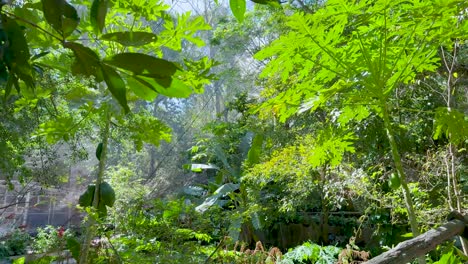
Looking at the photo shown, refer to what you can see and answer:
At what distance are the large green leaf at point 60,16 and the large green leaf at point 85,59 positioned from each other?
0.04 ft

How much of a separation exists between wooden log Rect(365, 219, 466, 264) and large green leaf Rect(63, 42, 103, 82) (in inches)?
22.8

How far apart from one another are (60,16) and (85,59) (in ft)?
0.14

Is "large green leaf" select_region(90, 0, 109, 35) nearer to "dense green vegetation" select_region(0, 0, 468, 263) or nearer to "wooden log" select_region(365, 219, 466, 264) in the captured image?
"dense green vegetation" select_region(0, 0, 468, 263)

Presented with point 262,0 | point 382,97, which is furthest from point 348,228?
point 262,0

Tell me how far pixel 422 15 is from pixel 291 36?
36 cm

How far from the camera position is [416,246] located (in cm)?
86

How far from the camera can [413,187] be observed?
91.4 inches

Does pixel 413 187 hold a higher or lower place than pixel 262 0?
lower

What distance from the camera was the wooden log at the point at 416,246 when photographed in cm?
77

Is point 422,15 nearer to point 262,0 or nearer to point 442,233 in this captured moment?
point 442,233

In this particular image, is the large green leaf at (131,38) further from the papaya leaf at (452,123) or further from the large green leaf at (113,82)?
the papaya leaf at (452,123)

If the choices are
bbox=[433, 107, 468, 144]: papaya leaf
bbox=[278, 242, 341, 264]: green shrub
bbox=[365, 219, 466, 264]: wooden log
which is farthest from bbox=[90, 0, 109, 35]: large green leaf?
bbox=[278, 242, 341, 264]: green shrub

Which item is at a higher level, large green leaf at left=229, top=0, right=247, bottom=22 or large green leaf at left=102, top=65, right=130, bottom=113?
large green leaf at left=229, top=0, right=247, bottom=22

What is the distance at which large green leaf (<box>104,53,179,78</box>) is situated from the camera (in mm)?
364
